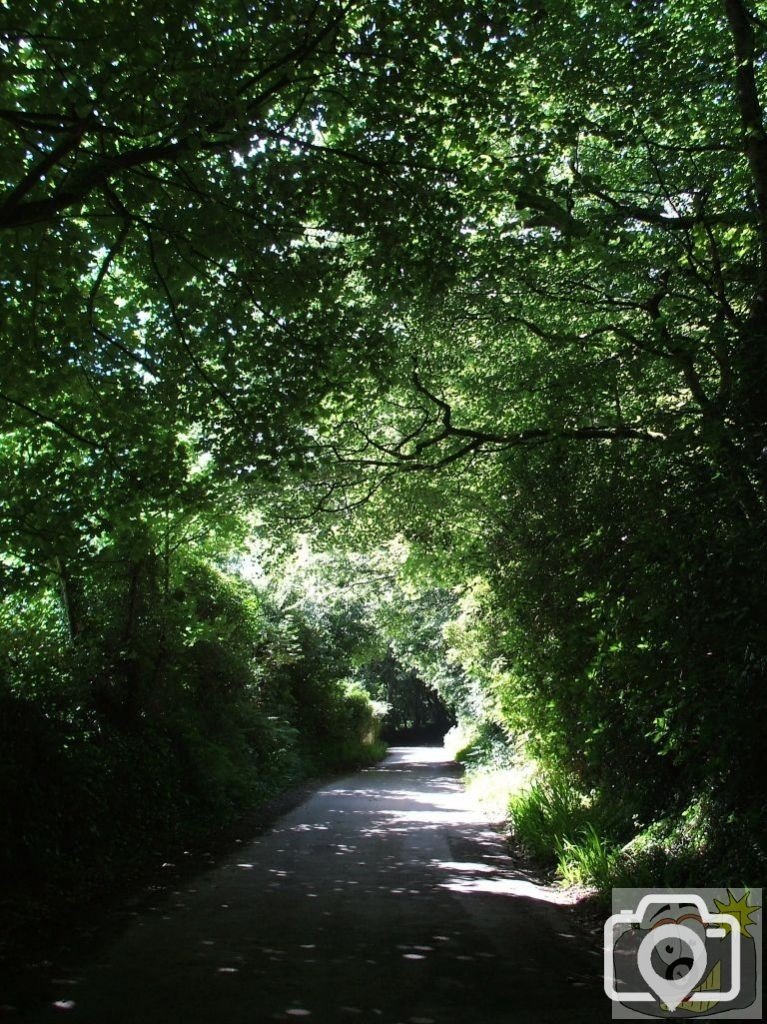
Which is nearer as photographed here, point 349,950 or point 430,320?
point 349,950

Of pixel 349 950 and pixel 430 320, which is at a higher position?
pixel 430 320

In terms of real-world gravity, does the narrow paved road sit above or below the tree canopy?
below

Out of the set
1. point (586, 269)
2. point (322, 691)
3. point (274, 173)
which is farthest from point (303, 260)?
point (322, 691)

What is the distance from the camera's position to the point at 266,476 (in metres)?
9.10

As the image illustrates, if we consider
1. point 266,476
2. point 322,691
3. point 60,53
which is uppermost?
point 60,53

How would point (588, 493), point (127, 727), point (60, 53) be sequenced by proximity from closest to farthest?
point (60, 53)
point (588, 493)
point (127, 727)

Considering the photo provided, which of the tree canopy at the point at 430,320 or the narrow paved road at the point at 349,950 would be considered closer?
the narrow paved road at the point at 349,950

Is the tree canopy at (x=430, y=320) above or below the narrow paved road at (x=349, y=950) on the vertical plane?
above

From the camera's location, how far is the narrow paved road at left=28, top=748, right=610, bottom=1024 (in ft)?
16.0

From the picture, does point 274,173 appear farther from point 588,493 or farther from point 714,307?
point 588,493

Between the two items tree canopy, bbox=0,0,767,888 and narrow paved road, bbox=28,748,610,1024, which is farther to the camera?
tree canopy, bbox=0,0,767,888

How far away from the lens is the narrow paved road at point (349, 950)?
4863 mm

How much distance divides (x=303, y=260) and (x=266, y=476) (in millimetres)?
2531

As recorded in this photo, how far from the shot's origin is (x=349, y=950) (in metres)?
6.12
